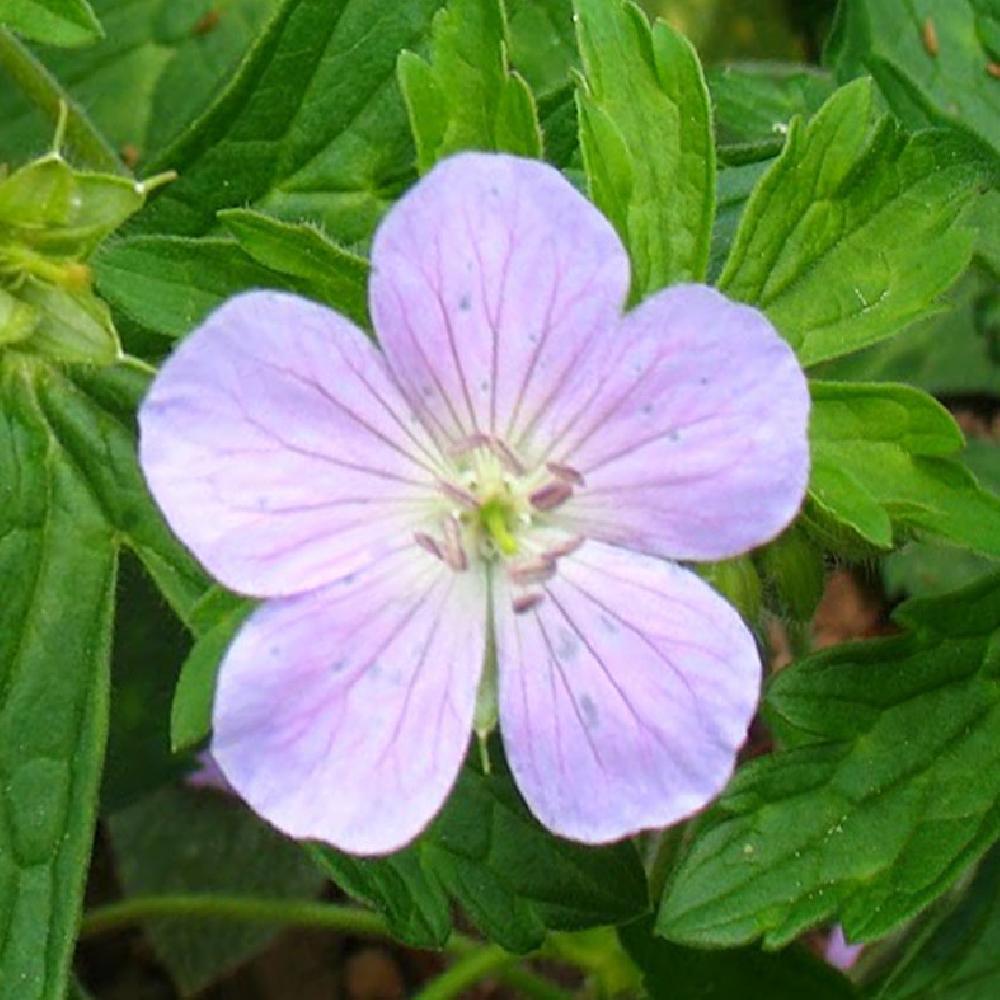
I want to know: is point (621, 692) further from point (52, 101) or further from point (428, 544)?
point (52, 101)

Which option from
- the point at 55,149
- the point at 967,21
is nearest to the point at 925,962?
the point at 967,21

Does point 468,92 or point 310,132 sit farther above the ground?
point 468,92

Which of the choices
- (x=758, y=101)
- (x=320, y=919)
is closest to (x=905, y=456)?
(x=758, y=101)

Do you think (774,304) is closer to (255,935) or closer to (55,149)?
(55,149)

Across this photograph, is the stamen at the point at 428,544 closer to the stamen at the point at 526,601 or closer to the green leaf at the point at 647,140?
the stamen at the point at 526,601

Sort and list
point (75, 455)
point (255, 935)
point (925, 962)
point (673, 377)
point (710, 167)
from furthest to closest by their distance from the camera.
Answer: point (255, 935)
point (925, 962)
point (75, 455)
point (710, 167)
point (673, 377)
